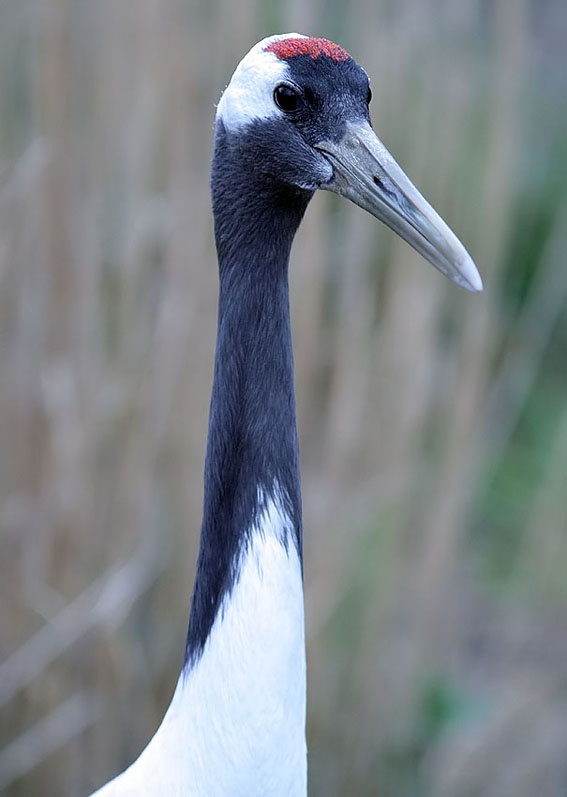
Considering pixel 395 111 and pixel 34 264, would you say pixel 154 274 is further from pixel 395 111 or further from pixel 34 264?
pixel 395 111

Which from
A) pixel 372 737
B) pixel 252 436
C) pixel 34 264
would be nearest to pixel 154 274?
pixel 34 264

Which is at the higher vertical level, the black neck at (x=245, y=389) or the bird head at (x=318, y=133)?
the bird head at (x=318, y=133)

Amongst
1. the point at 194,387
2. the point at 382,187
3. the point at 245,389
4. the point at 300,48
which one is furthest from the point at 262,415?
the point at 194,387

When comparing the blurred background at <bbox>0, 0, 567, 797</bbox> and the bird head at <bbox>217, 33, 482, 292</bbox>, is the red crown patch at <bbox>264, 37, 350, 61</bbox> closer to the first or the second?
the bird head at <bbox>217, 33, 482, 292</bbox>

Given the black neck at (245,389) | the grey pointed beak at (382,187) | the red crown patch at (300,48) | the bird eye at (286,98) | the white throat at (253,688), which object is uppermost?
the red crown patch at (300,48)

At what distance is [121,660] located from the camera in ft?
6.78

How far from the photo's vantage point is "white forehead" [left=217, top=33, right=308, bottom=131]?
1261mm

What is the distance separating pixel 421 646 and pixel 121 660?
0.61m

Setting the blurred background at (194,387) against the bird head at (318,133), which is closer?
the bird head at (318,133)

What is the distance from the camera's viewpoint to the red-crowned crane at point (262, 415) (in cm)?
127

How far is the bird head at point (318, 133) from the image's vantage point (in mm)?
1262

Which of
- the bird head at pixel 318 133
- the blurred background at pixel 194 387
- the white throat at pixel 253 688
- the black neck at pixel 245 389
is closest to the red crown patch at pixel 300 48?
the bird head at pixel 318 133

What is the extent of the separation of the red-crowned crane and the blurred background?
67 cm

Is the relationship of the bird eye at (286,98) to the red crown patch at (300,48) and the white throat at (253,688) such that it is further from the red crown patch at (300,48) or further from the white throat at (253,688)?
the white throat at (253,688)
